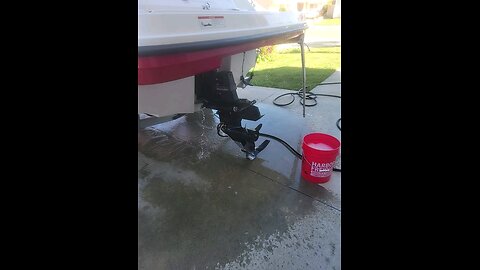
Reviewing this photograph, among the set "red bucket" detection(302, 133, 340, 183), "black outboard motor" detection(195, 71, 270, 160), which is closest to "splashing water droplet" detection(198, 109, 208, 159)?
"black outboard motor" detection(195, 71, 270, 160)

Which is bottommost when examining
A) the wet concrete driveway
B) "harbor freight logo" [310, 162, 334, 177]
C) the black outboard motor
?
the wet concrete driveway

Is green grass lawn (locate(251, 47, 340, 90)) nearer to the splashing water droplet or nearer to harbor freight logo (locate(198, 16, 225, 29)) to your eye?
the splashing water droplet

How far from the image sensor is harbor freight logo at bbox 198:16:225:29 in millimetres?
1394

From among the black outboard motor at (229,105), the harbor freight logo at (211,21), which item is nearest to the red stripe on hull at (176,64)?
the harbor freight logo at (211,21)

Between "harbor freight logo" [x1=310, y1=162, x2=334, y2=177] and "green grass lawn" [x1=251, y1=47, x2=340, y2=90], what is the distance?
269 centimetres

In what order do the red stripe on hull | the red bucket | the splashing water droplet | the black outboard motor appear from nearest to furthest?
the red stripe on hull < the red bucket < the black outboard motor < the splashing water droplet

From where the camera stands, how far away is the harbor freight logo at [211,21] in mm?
1394

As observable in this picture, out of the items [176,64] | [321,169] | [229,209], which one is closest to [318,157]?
[321,169]

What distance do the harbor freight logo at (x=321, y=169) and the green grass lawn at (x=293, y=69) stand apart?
2.69 m

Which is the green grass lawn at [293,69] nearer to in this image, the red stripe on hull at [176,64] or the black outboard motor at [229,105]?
the black outboard motor at [229,105]

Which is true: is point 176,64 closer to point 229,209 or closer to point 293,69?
point 229,209

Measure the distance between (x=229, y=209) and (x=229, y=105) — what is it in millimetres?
836
